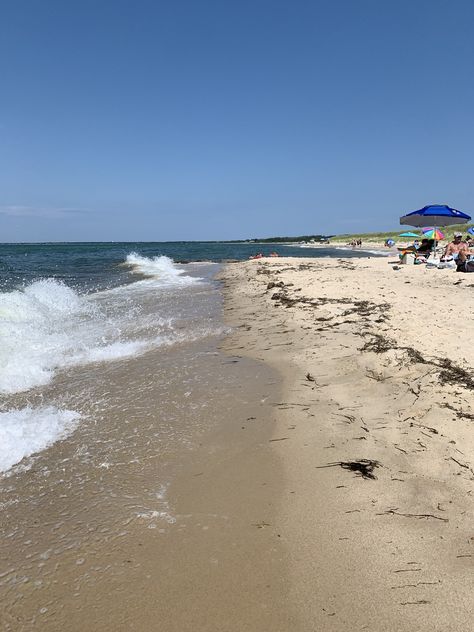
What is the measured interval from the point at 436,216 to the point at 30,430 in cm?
2261

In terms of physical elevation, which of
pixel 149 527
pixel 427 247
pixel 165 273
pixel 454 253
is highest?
pixel 427 247

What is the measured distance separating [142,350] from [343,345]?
3.59 meters

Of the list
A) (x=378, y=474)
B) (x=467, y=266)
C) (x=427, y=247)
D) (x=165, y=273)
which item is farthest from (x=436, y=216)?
(x=378, y=474)

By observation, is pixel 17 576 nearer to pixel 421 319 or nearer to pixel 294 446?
pixel 294 446

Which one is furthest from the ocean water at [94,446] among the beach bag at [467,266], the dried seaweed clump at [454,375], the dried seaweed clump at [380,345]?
the beach bag at [467,266]

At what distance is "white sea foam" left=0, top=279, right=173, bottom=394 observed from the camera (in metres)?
5.75

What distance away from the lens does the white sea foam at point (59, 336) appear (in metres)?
5.75

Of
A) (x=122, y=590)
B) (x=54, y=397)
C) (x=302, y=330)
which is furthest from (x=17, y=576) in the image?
(x=302, y=330)

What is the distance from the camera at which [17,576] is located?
2.21 meters

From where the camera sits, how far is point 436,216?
2078 centimetres

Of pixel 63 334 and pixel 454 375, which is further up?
pixel 454 375

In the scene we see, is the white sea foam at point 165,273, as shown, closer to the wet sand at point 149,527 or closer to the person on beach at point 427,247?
the person on beach at point 427,247

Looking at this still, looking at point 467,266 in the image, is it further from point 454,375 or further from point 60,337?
point 60,337

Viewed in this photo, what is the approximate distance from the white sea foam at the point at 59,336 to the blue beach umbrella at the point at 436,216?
55.6 feet
